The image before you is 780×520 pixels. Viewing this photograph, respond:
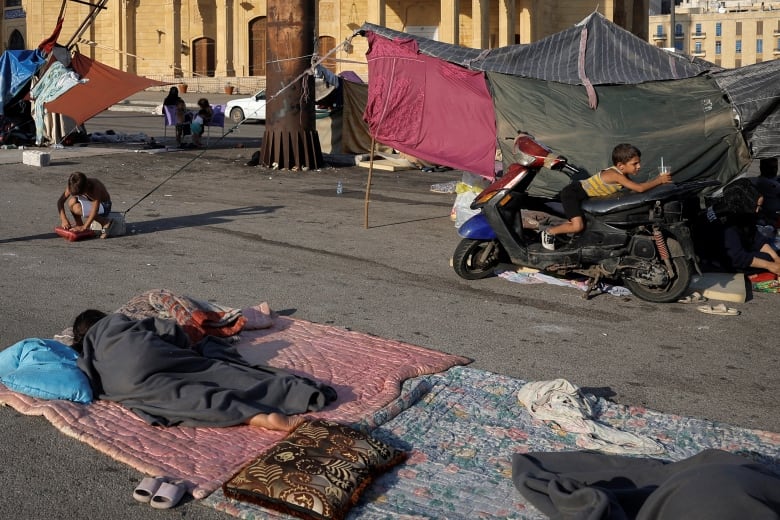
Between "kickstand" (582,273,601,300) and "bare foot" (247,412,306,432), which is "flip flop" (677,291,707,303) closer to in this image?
"kickstand" (582,273,601,300)

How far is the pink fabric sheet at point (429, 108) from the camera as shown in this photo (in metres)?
11.6

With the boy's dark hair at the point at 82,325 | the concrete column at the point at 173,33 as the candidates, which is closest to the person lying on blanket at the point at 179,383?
the boy's dark hair at the point at 82,325

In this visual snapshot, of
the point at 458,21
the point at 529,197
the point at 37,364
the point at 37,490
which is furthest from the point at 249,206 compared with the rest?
the point at 458,21

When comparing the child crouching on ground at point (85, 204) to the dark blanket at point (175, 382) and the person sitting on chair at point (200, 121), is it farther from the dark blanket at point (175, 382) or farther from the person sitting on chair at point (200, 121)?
the person sitting on chair at point (200, 121)

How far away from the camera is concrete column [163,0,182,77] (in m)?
48.8

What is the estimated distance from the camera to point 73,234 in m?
10.6

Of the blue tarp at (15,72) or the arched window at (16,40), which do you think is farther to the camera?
the arched window at (16,40)

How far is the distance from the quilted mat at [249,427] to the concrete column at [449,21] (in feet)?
125

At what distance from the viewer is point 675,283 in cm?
848

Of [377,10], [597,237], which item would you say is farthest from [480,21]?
[597,237]

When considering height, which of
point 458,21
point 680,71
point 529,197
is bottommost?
point 529,197

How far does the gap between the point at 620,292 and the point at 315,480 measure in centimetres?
511

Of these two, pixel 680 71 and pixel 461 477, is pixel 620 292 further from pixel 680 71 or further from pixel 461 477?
pixel 461 477

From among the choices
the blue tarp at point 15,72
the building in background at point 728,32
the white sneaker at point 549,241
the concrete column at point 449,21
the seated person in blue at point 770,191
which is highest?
the building in background at point 728,32
